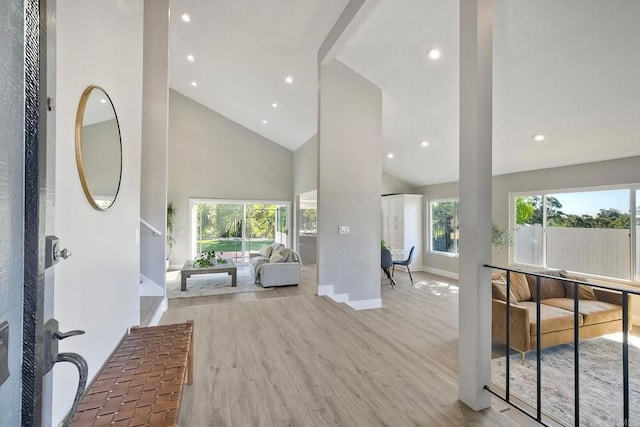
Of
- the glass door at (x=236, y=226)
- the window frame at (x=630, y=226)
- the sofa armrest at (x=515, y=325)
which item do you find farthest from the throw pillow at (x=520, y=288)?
the glass door at (x=236, y=226)

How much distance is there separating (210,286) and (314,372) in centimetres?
442

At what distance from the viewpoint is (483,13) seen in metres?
1.79

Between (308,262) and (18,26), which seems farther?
(308,262)

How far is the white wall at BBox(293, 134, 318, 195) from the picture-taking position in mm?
7314

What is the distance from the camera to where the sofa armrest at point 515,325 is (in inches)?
124

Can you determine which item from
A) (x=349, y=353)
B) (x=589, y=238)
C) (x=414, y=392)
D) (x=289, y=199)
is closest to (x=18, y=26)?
(x=414, y=392)

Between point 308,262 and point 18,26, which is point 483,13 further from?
point 308,262

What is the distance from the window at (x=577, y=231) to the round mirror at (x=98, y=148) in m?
6.40

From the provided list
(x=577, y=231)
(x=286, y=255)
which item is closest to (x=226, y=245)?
(x=286, y=255)

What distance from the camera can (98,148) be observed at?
1.54 metres

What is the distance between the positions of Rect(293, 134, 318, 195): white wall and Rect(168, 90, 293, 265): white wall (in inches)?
17.2

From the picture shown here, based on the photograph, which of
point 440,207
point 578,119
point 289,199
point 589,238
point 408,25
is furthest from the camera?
point 289,199

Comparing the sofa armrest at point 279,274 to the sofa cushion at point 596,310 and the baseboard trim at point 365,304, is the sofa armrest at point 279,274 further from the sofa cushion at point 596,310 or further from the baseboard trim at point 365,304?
the sofa cushion at point 596,310

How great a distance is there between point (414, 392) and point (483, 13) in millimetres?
2473
